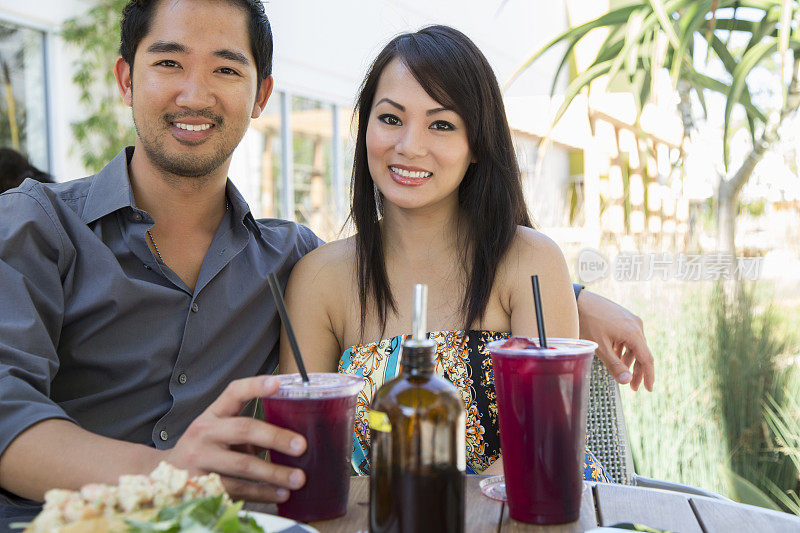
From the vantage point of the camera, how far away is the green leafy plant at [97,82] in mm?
5504

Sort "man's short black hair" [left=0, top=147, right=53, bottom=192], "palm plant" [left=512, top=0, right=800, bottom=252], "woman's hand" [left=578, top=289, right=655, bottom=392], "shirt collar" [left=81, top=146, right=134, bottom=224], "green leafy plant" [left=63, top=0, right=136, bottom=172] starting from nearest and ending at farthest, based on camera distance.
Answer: "shirt collar" [left=81, top=146, right=134, bottom=224] → "woman's hand" [left=578, top=289, right=655, bottom=392] → "man's short black hair" [left=0, top=147, right=53, bottom=192] → "palm plant" [left=512, top=0, right=800, bottom=252] → "green leafy plant" [left=63, top=0, right=136, bottom=172]

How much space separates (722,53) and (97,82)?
4.30m

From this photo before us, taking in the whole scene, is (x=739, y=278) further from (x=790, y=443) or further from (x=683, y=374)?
(x=790, y=443)

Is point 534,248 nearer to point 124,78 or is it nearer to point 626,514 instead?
point 626,514

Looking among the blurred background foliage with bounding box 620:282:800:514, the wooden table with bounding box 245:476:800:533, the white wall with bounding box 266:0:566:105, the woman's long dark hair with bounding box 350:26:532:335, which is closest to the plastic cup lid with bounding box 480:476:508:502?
the wooden table with bounding box 245:476:800:533

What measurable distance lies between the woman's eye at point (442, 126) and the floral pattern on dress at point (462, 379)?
0.53 m

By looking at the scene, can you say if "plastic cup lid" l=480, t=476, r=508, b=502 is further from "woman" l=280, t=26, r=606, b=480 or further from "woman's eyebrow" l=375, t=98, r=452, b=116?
"woman's eyebrow" l=375, t=98, r=452, b=116

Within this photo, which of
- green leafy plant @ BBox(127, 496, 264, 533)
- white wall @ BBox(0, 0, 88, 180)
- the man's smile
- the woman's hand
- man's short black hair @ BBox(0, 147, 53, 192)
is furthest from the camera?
white wall @ BBox(0, 0, 88, 180)

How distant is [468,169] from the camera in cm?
223

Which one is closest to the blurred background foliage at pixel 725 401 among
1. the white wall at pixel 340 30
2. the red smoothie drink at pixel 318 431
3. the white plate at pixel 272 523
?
the red smoothie drink at pixel 318 431

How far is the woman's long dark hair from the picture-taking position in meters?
2.02

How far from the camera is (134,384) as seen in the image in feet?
5.89

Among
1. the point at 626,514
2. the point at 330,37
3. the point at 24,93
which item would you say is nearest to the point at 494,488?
Result: the point at 626,514

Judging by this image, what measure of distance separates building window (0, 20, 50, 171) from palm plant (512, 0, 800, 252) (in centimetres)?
340
